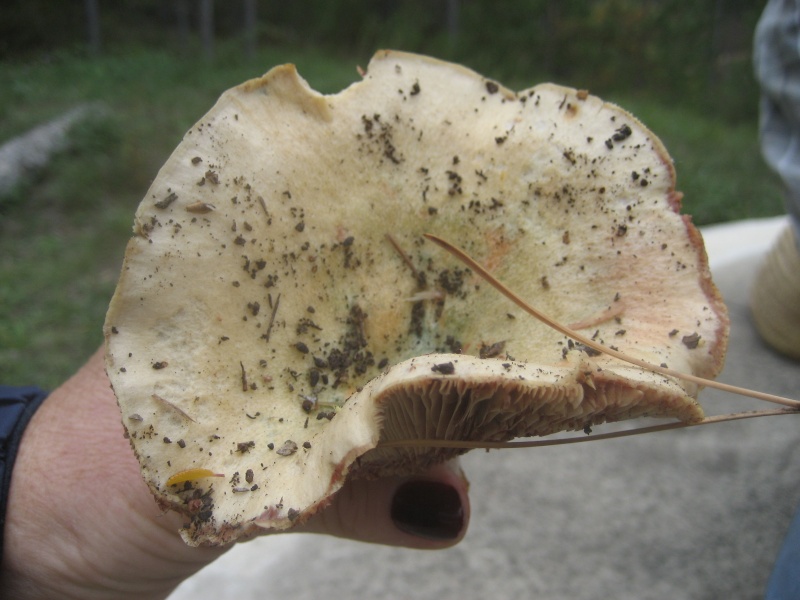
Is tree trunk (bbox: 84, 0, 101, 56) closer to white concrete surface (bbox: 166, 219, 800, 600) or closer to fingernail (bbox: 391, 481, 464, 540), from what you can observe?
white concrete surface (bbox: 166, 219, 800, 600)

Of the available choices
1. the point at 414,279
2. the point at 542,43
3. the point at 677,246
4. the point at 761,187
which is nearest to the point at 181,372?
the point at 414,279

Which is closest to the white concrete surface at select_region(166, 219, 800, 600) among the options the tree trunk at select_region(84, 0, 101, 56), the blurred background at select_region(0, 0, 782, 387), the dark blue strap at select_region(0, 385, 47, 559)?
the dark blue strap at select_region(0, 385, 47, 559)

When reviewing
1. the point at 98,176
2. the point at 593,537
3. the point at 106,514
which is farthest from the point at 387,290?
the point at 98,176

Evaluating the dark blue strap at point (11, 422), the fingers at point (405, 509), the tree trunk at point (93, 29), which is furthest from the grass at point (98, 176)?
the fingers at point (405, 509)

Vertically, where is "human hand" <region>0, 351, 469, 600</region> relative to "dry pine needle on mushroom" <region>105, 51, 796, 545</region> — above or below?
below

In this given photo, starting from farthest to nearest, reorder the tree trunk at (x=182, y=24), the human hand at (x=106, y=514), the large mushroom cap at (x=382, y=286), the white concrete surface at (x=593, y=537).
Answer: the tree trunk at (x=182, y=24), the white concrete surface at (x=593, y=537), the human hand at (x=106, y=514), the large mushroom cap at (x=382, y=286)

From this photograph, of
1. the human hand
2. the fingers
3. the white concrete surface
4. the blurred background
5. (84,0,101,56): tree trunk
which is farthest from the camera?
(84,0,101,56): tree trunk

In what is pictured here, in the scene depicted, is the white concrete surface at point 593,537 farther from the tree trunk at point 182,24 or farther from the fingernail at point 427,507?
the tree trunk at point 182,24
